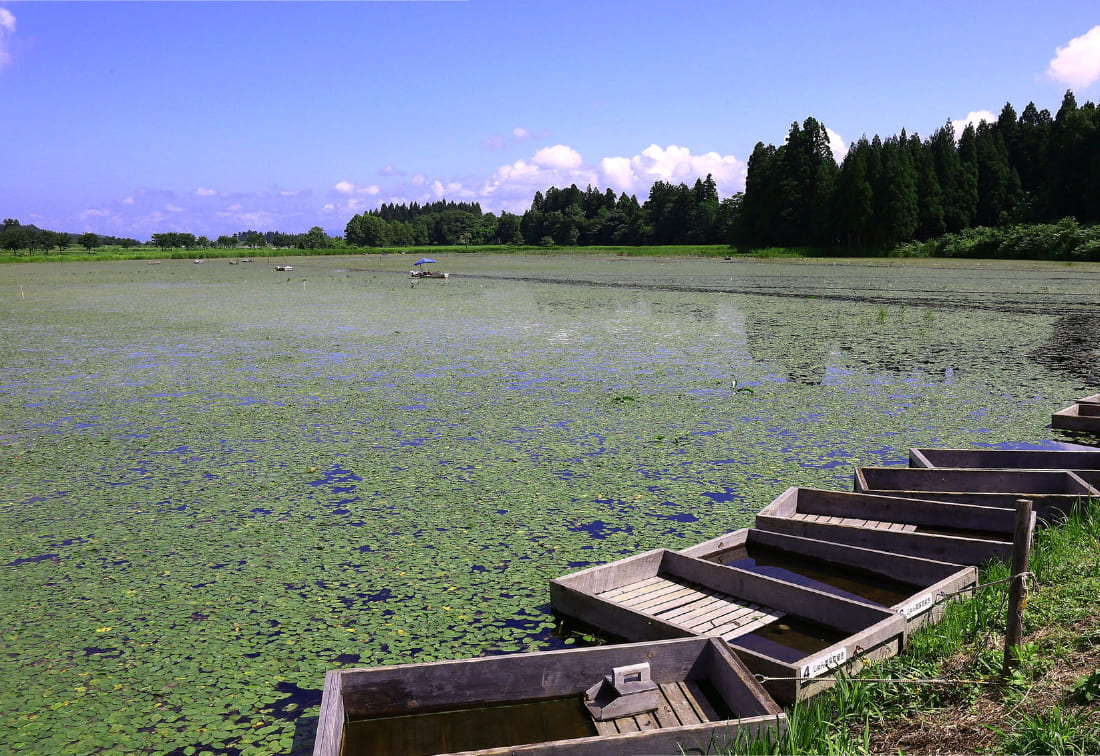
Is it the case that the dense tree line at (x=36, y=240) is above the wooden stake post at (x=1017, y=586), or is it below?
above

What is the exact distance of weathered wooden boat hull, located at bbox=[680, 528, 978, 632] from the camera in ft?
15.2

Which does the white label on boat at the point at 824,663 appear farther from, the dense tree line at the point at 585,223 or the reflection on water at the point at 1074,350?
the dense tree line at the point at 585,223

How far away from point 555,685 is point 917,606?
2.21 metres

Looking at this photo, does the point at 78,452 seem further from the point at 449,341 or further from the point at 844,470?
the point at 449,341

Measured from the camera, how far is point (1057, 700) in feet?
11.6

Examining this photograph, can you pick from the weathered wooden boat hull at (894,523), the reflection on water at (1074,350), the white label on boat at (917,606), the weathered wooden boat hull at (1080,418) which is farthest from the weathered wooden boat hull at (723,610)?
the reflection on water at (1074,350)

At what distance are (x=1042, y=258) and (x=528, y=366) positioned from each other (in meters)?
53.7

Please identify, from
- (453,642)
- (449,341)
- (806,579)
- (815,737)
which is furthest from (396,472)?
(449,341)

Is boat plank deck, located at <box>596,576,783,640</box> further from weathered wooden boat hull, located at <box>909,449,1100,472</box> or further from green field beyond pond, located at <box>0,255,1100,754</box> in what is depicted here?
weathered wooden boat hull, located at <box>909,449,1100,472</box>

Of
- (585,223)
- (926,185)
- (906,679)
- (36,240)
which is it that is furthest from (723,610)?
(36,240)

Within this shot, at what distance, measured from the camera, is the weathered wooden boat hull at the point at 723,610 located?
4.07 meters

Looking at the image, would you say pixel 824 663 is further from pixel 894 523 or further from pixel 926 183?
pixel 926 183

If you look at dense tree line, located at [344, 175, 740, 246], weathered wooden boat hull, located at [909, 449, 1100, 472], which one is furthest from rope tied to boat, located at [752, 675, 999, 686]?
dense tree line, located at [344, 175, 740, 246]

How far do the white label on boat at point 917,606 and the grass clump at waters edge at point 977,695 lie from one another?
107 millimetres
